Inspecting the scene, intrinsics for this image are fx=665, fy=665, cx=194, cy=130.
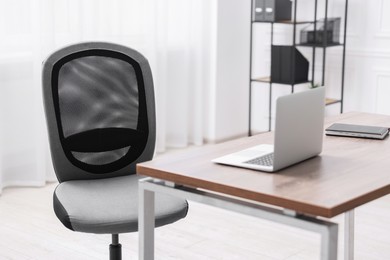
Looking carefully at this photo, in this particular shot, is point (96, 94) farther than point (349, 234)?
No

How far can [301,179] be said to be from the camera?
190 cm

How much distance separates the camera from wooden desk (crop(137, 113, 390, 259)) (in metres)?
1.72

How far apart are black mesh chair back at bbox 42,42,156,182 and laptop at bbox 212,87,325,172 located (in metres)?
0.62

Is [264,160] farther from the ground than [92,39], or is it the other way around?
[92,39]

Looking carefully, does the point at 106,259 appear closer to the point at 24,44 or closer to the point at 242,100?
the point at 24,44

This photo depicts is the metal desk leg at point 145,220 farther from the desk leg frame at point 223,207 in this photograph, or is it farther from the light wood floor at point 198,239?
the light wood floor at point 198,239

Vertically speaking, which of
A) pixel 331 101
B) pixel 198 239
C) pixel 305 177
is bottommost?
pixel 198 239

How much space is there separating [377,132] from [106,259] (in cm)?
144

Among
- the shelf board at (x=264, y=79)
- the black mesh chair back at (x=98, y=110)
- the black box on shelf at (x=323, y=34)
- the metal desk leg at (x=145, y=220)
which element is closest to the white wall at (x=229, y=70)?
the shelf board at (x=264, y=79)

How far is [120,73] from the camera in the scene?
104 inches

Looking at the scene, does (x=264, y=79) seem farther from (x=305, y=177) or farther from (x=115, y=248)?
(x=305, y=177)

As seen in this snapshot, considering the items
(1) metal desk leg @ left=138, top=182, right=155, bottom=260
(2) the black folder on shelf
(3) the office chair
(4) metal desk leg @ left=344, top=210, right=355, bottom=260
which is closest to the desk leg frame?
(1) metal desk leg @ left=138, top=182, right=155, bottom=260

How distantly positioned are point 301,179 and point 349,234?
1079 mm

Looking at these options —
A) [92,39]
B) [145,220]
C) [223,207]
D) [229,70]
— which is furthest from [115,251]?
[229,70]
